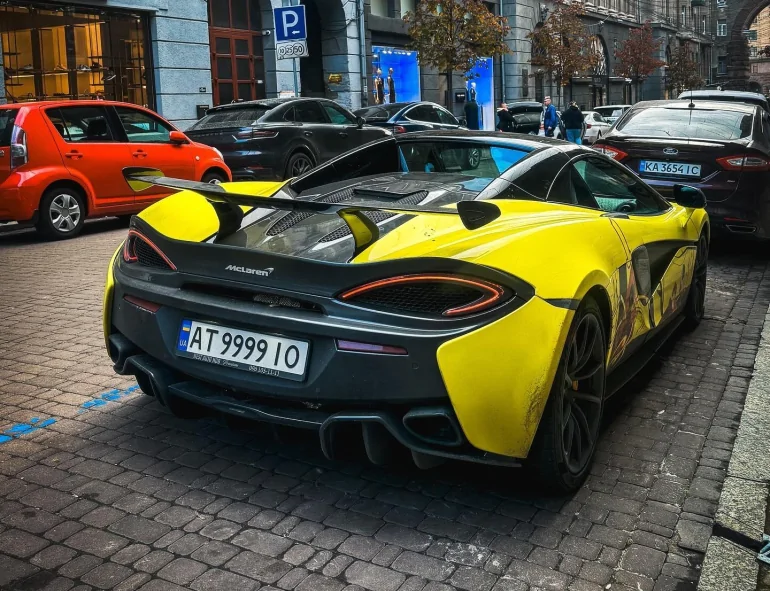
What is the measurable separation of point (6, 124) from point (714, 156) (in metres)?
7.74

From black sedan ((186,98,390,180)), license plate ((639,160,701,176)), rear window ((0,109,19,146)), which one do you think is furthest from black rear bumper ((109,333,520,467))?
black sedan ((186,98,390,180))

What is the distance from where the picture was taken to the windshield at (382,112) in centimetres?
1964

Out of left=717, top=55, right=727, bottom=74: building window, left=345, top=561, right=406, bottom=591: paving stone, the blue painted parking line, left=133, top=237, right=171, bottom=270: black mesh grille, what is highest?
left=717, top=55, right=727, bottom=74: building window

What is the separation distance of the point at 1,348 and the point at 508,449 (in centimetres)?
377

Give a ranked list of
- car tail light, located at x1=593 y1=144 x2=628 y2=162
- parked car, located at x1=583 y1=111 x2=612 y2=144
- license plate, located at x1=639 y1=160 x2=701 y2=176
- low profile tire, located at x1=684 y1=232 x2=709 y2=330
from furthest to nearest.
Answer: parked car, located at x1=583 y1=111 x2=612 y2=144 < car tail light, located at x1=593 y1=144 x2=628 y2=162 < license plate, located at x1=639 y1=160 x2=701 y2=176 < low profile tire, located at x1=684 y1=232 x2=709 y2=330

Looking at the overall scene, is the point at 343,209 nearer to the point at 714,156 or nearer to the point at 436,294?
the point at 436,294

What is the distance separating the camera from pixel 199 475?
12.2 ft

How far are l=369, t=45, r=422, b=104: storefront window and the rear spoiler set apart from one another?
2594cm

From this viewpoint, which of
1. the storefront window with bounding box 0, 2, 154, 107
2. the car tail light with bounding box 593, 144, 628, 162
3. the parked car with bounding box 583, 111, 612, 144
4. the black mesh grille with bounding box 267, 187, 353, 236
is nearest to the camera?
the black mesh grille with bounding box 267, 187, 353, 236

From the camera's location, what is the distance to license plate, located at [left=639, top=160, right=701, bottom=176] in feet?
29.1

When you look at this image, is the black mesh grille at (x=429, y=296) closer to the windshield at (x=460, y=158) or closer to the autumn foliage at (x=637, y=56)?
the windshield at (x=460, y=158)

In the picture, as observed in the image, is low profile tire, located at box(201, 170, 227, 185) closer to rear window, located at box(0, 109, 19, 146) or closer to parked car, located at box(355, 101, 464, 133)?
rear window, located at box(0, 109, 19, 146)

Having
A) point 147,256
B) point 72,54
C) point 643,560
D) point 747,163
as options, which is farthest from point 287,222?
point 72,54

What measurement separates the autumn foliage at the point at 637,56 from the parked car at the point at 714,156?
47876 millimetres
